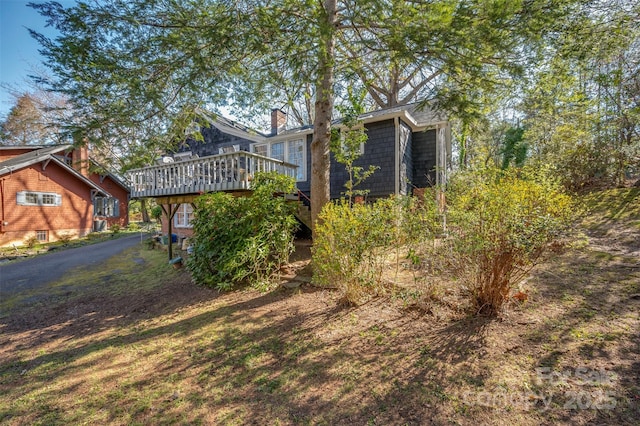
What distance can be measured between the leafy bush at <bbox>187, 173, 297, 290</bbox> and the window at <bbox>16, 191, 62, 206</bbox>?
14.6 m

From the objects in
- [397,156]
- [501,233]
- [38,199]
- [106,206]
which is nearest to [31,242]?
[38,199]

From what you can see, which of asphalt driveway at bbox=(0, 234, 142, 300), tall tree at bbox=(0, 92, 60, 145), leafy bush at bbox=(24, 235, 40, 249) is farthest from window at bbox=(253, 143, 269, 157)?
tall tree at bbox=(0, 92, 60, 145)

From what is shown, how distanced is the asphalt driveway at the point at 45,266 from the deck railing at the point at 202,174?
3.20 m

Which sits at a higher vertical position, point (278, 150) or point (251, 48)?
point (251, 48)

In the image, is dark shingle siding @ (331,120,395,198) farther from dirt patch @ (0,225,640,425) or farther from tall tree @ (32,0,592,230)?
dirt patch @ (0,225,640,425)

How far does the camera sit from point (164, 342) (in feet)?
12.8

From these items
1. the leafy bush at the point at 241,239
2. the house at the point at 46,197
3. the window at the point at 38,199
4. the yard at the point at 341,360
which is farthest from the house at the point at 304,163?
the window at the point at 38,199

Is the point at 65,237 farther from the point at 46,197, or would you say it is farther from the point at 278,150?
the point at 278,150

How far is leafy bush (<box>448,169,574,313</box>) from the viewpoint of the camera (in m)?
3.07

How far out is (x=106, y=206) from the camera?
19828 millimetres

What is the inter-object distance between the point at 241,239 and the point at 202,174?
3.71m

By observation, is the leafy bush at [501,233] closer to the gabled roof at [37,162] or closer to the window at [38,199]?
the gabled roof at [37,162]

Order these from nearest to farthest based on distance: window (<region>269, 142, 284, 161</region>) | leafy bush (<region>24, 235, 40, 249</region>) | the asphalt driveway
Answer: the asphalt driveway, window (<region>269, 142, 284, 161</region>), leafy bush (<region>24, 235, 40, 249</region>)

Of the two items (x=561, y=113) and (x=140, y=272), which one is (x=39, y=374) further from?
(x=561, y=113)
